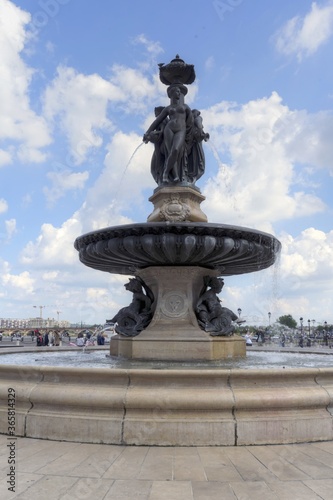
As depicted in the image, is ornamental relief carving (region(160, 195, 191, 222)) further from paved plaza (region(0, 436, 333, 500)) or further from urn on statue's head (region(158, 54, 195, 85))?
paved plaza (region(0, 436, 333, 500))

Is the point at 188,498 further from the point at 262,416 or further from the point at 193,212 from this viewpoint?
Result: the point at 193,212

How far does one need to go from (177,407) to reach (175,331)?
384 centimetres

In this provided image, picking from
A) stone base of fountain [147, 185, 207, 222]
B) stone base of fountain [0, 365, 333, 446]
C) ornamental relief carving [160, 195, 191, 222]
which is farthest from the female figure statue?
stone base of fountain [0, 365, 333, 446]

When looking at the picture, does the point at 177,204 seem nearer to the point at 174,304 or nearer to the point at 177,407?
the point at 174,304

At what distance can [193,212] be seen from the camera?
35.1 feet

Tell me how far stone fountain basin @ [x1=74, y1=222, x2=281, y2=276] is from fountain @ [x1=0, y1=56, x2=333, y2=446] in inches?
0.9

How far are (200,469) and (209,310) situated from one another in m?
5.36

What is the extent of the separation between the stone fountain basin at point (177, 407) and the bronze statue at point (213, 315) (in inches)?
142

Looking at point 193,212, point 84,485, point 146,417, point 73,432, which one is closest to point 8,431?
point 73,432

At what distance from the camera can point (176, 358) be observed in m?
8.77

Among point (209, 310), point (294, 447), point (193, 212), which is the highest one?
point (193, 212)

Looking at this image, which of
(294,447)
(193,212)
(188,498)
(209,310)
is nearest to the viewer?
(188,498)

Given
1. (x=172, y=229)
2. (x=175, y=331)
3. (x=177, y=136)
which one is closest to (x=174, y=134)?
(x=177, y=136)

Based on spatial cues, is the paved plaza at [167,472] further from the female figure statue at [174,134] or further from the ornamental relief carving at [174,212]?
the female figure statue at [174,134]
